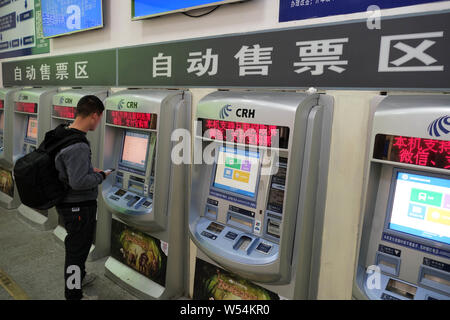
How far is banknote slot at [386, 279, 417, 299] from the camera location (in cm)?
141

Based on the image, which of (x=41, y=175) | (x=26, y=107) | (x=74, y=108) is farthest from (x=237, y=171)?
(x=26, y=107)

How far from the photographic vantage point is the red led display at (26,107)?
12.1ft

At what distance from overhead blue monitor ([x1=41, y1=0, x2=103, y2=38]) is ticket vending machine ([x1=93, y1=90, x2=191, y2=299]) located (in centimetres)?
107

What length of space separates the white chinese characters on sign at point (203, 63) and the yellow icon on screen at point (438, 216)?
4.91ft

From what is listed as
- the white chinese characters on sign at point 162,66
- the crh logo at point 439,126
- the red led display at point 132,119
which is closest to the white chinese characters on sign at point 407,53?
the crh logo at point 439,126

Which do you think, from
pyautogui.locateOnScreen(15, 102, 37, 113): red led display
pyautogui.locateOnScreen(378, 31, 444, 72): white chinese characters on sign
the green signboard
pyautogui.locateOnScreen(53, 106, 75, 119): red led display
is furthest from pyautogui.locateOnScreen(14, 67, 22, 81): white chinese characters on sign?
pyautogui.locateOnScreen(378, 31, 444, 72): white chinese characters on sign

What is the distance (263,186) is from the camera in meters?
1.82

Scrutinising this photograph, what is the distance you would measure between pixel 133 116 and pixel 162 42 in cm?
64

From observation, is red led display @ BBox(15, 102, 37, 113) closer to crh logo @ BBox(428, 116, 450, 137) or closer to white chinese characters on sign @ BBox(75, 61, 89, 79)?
Result: white chinese characters on sign @ BBox(75, 61, 89, 79)

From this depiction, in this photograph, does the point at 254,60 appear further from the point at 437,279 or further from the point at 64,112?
the point at 64,112

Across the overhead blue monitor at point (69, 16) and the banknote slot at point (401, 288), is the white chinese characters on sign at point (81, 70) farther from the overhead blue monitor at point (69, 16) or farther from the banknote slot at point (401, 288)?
the banknote slot at point (401, 288)

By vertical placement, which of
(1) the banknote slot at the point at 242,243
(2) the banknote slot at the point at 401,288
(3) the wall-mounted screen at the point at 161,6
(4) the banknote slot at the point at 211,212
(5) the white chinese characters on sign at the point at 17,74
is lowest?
(1) the banknote slot at the point at 242,243

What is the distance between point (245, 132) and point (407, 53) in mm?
832
